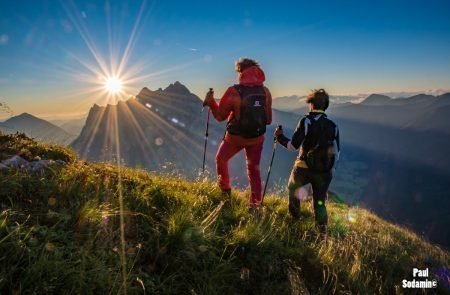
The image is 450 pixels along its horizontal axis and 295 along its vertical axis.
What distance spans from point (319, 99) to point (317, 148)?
1.09m

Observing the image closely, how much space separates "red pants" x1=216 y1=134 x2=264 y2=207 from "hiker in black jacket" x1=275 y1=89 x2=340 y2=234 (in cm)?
75

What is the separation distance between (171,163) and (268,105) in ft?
8.93

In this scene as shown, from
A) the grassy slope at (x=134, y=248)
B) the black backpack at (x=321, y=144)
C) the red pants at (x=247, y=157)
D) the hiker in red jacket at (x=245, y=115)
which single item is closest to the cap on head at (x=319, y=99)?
the black backpack at (x=321, y=144)

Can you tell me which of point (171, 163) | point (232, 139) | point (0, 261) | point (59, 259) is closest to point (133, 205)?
point (59, 259)

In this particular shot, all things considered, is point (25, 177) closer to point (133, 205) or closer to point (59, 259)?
point (133, 205)

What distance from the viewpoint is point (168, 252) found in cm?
366

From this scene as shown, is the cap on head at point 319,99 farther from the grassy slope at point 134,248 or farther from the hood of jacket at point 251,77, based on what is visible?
the grassy slope at point 134,248

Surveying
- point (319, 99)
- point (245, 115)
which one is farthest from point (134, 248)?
point (319, 99)

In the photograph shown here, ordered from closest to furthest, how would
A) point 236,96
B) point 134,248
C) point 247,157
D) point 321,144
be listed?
point 134,248, point 321,144, point 236,96, point 247,157

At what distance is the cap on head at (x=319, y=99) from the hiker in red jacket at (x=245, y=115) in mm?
1049

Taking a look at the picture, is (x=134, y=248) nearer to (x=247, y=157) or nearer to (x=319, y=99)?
(x=247, y=157)

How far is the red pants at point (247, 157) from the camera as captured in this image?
7.10 metres

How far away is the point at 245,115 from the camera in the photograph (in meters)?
6.87

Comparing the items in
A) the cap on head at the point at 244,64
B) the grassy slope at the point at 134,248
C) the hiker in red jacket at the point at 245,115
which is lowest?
the grassy slope at the point at 134,248
